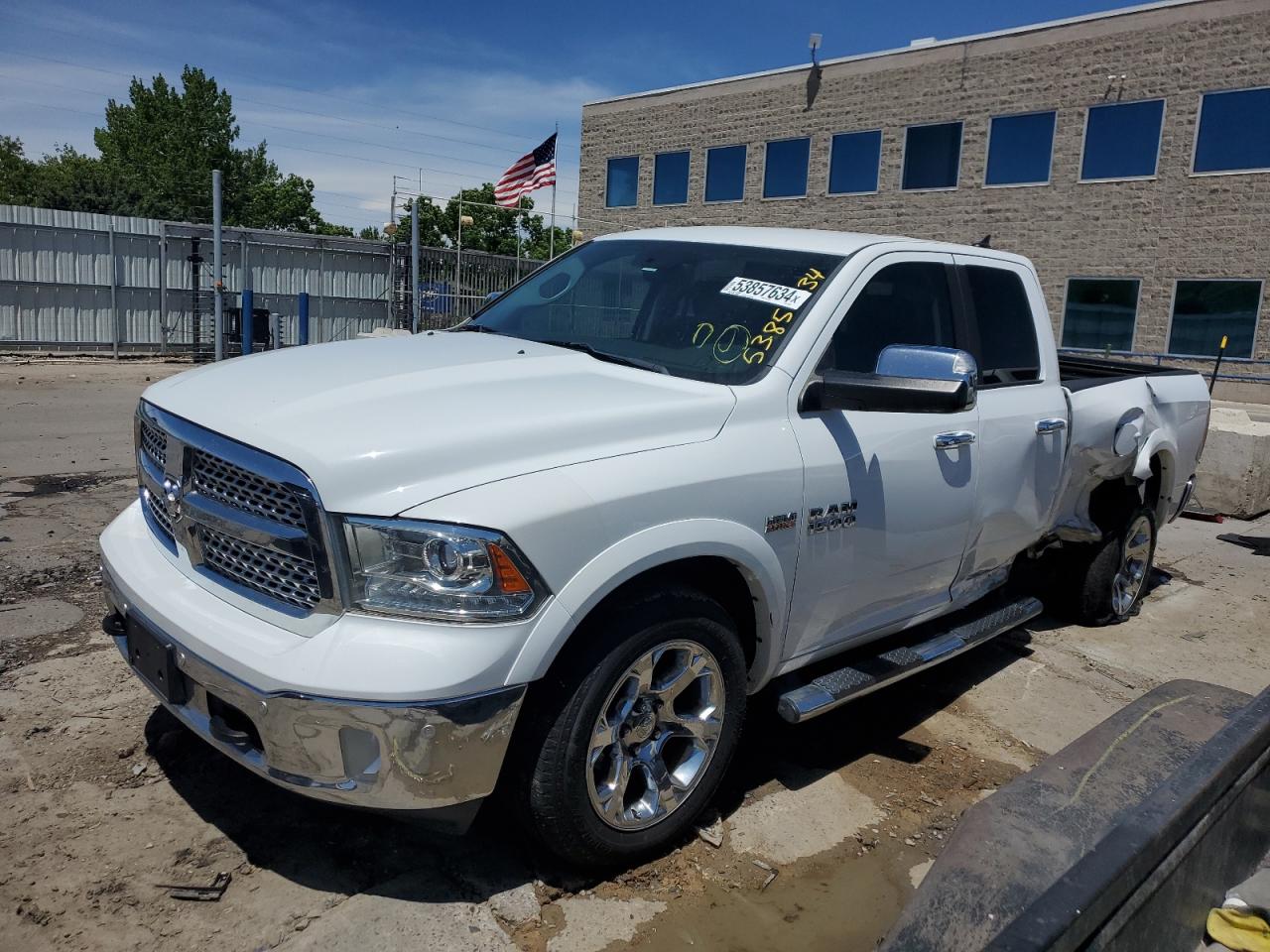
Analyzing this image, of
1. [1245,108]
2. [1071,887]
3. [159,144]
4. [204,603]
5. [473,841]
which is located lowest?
[473,841]

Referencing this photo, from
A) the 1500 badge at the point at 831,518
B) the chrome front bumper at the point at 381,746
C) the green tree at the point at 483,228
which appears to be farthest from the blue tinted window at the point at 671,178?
the green tree at the point at 483,228

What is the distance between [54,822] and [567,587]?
5.96 ft

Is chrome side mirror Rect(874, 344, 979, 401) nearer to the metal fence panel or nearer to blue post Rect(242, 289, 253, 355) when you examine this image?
blue post Rect(242, 289, 253, 355)

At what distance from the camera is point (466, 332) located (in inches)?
164

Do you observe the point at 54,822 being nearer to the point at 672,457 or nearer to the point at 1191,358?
the point at 672,457

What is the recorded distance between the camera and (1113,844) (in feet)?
7.64

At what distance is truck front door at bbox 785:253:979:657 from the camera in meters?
3.33

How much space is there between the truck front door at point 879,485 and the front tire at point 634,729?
16.8 inches

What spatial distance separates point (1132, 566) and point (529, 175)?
21.9 m

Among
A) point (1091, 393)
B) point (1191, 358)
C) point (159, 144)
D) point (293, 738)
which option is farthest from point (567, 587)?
point (159, 144)

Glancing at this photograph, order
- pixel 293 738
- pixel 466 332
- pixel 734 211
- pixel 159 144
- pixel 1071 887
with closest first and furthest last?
pixel 1071 887, pixel 293 738, pixel 466 332, pixel 734 211, pixel 159 144

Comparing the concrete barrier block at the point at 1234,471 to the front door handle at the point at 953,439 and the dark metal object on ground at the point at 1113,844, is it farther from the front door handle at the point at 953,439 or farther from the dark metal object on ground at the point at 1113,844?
the front door handle at the point at 953,439

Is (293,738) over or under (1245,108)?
under

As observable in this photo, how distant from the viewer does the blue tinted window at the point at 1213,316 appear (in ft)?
63.6
